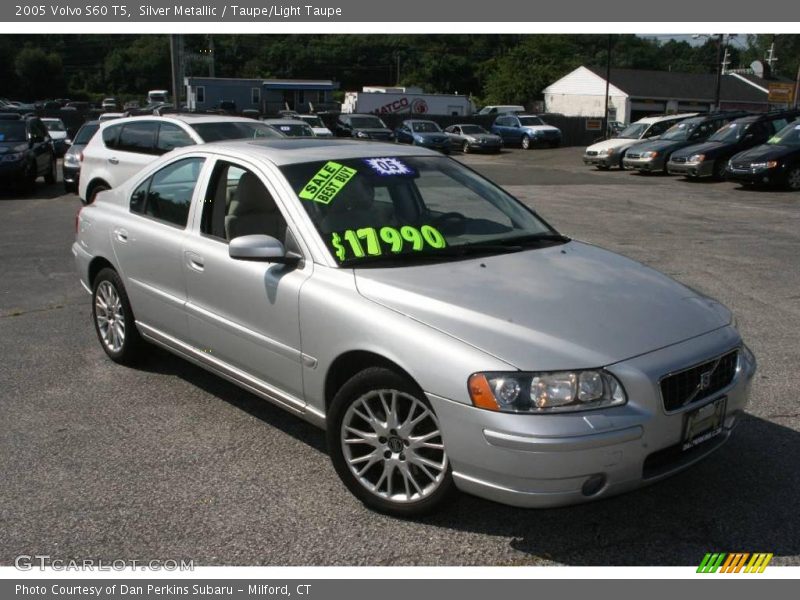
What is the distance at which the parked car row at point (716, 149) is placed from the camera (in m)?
19.0

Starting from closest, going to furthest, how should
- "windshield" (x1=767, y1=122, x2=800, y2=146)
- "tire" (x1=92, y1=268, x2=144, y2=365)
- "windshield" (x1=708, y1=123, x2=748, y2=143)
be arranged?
"tire" (x1=92, y1=268, x2=144, y2=365) < "windshield" (x1=767, y1=122, x2=800, y2=146) < "windshield" (x1=708, y1=123, x2=748, y2=143)

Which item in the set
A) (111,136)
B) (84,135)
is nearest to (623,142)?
(84,135)

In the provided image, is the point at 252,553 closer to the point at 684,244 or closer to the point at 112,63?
the point at 684,244

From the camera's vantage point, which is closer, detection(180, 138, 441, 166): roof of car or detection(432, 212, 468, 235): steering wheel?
detection(432, 212, 468, 235): steering wheel

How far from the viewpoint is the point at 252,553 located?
11.1 ft

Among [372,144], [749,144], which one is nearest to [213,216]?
[372,144]

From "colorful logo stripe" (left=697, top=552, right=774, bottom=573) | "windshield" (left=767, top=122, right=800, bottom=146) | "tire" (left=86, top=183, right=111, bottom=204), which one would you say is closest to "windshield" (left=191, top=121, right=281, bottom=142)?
"tire" (left=86, top=183, right=111, bottom=204)

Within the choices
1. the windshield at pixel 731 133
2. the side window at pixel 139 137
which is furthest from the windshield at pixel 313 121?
the side window at pixel 139 137

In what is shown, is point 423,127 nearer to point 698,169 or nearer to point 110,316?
point 698,169

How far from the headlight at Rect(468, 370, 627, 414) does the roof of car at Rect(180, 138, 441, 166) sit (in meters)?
1.97

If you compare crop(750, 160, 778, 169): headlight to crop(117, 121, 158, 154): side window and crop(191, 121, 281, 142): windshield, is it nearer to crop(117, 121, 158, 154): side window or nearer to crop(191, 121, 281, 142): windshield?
crop(191, 121, 281, 142): windshield

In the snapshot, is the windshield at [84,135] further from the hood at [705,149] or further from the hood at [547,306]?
the hood at [547,306]

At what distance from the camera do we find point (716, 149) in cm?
2161

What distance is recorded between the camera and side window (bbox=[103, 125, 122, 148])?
39.5 ft
